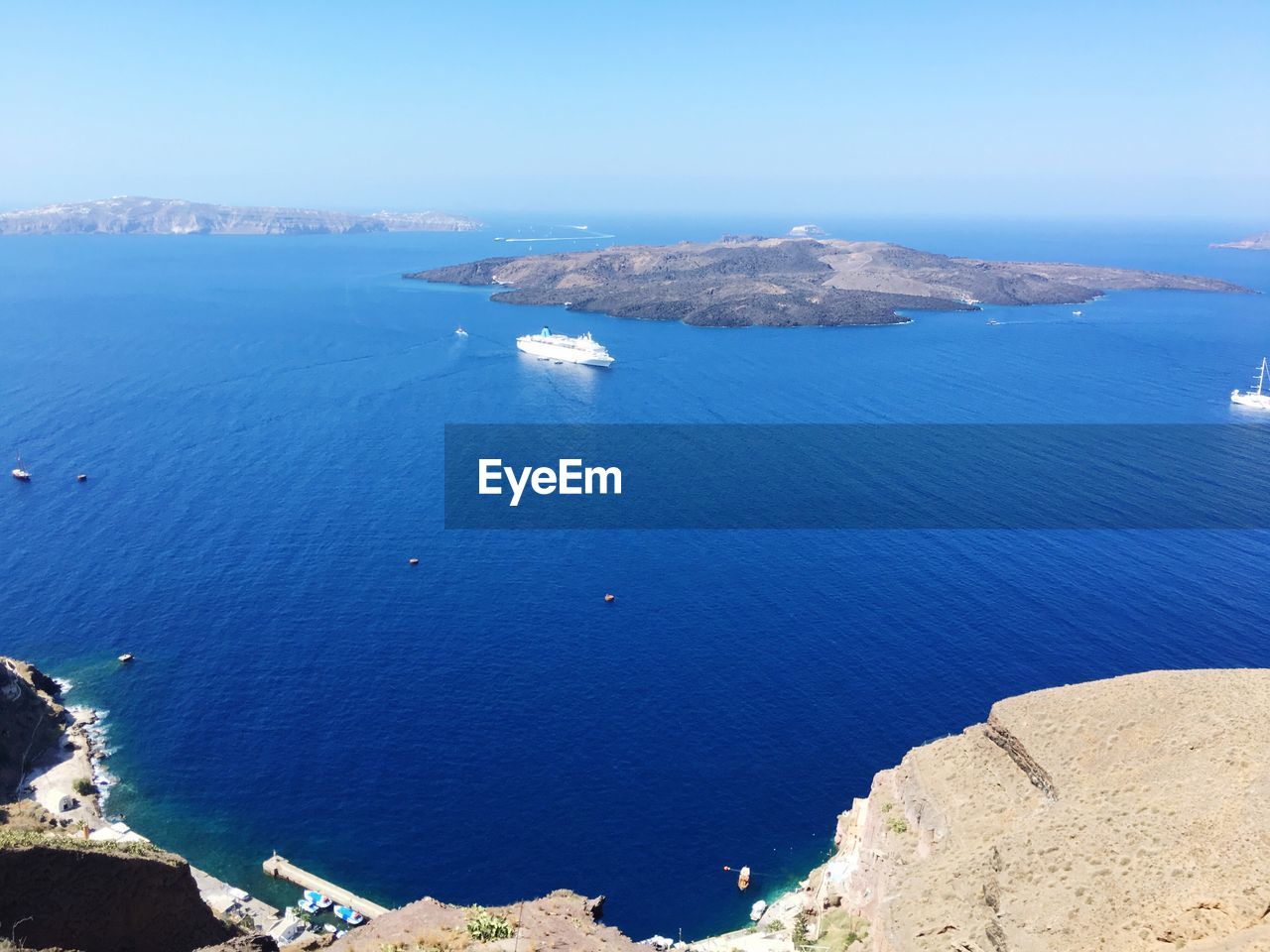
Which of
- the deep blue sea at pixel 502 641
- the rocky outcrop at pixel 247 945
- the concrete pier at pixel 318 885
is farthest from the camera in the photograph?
the deep blue sea at pixel 502 641

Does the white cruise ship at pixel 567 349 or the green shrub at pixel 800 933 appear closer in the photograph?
the green shrub at pixel 800 933

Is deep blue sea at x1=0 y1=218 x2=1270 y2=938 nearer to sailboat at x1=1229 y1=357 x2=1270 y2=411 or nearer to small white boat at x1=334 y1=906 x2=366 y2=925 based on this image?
small white boat at x1=334 y1=906 x2=366 y2=925

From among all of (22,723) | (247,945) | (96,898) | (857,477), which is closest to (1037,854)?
(247,945)

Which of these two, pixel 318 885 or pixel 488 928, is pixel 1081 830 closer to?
pixel 488 928

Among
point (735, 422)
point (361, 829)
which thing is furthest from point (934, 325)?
point (361, 829)

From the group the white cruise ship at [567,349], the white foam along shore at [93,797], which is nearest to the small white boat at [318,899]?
the white foam along shore at [93,797]

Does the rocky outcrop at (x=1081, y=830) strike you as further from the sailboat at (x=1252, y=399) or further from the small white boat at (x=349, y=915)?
the sailboat at (x=1252, y=399)

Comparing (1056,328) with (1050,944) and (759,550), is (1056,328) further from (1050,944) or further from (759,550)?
(1050,944)
